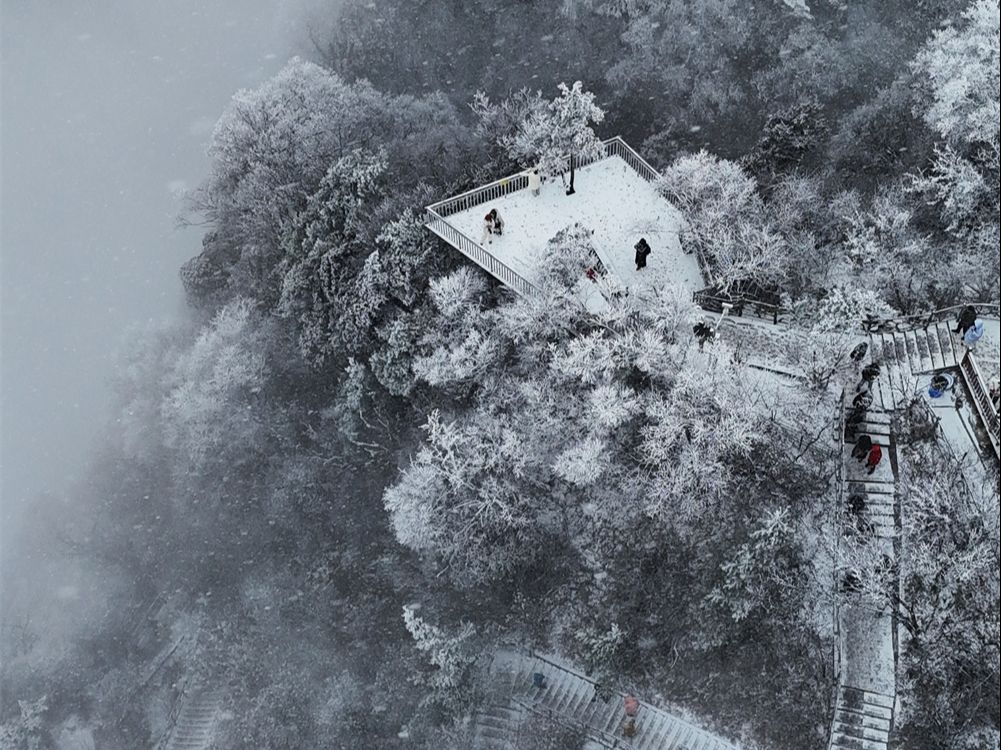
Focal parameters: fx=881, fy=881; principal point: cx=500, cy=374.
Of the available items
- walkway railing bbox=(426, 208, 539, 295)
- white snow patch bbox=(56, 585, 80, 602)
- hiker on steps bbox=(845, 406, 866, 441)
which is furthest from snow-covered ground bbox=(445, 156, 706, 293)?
white snow patch bbox=(56, 585, 80, 602)

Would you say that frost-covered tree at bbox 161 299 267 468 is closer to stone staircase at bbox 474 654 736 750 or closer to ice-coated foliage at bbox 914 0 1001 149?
stone staircase at bbox 474 654 736 750

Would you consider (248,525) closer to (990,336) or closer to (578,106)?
(578,106)

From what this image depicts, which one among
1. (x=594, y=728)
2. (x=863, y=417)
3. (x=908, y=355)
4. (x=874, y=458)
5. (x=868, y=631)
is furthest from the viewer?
(x=908, y=355)

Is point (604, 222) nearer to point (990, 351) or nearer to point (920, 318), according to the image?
point (920, 318)

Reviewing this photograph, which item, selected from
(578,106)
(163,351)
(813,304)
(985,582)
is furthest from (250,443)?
(985,582)

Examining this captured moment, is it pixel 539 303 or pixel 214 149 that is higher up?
pixel 214 149

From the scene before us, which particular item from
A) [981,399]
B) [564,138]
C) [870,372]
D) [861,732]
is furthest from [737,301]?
[861,732]

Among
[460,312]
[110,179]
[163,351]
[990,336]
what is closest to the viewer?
[990,336]
